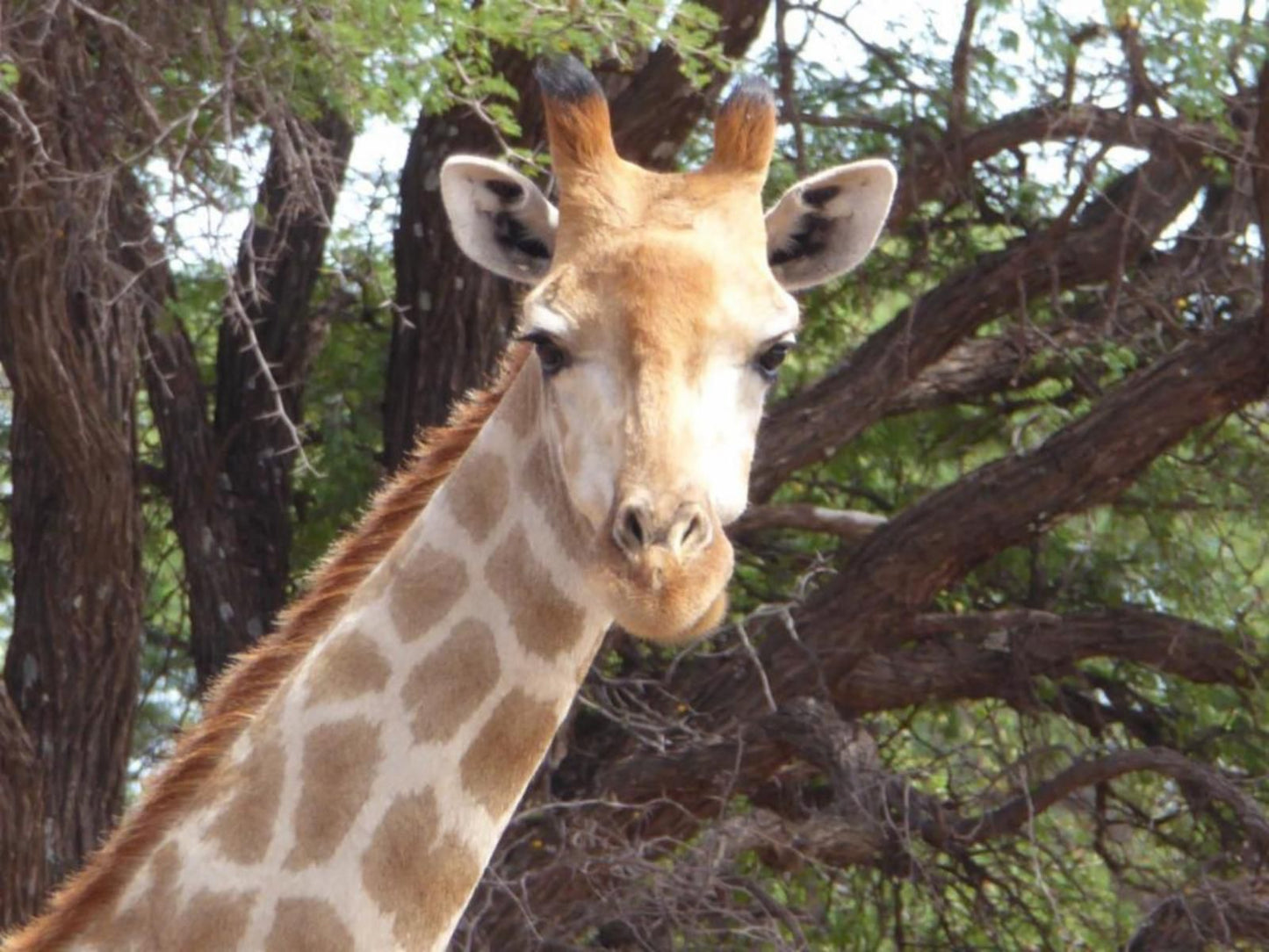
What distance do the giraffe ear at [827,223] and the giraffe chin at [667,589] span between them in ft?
2.85

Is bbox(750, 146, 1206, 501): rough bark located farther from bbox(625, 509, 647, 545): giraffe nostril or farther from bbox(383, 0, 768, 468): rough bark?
bbox(625, 509, 647, 545): giraffe nostril

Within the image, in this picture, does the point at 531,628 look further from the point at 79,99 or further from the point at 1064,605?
the point at 1064,605

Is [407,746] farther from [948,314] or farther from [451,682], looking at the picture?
[948,314]

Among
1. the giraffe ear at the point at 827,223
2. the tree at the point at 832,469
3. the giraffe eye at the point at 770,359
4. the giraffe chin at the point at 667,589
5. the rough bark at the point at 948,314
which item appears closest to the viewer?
the giraffe chin at the point at 667,589

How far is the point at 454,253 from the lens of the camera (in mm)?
7871

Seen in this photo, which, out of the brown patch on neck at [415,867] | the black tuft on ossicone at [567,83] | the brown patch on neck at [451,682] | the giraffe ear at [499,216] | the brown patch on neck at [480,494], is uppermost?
the black tuft on ossicone at [567,83]

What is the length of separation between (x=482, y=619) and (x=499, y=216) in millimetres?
728

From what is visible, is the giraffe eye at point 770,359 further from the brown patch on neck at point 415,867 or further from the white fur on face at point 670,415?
the brown patch on neck at point 415,867

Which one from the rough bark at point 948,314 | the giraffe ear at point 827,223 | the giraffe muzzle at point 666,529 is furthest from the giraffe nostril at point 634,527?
the rough bark at point 948,314

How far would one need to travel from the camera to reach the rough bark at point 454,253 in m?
7.60

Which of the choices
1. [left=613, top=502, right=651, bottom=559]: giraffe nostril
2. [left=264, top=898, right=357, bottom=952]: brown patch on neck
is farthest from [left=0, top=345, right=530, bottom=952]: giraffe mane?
[left=613, top=502, right=651, bottom=559]: giraffe nostril

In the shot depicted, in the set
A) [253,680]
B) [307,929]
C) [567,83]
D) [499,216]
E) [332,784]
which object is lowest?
[307,929]

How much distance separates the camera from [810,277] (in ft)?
13.4

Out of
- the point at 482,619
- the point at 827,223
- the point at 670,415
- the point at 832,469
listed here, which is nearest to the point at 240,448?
the point at 832,469
